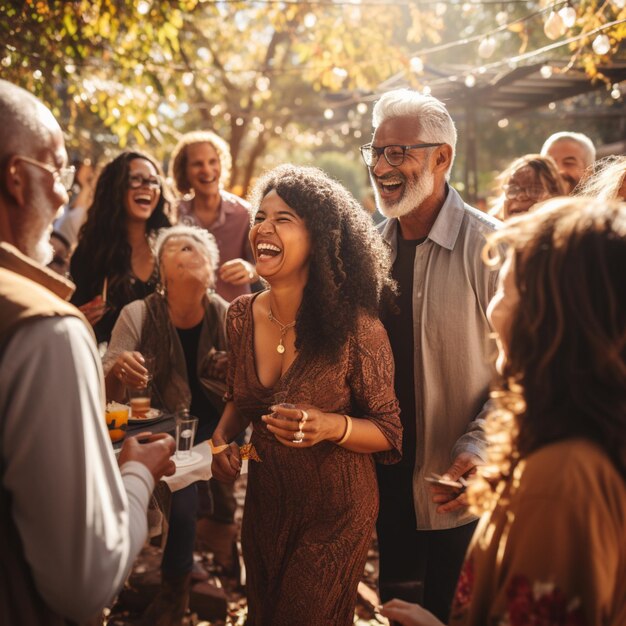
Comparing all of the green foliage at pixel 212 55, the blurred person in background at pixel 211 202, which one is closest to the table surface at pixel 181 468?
the blurred person in background at pixel 211 202

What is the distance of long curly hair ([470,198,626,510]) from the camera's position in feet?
4.58

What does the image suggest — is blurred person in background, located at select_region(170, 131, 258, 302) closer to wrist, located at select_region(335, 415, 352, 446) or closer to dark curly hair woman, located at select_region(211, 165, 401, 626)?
dark curly hair woman, located at select_region(211, 165, 401, 626)

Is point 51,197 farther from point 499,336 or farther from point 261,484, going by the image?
point 261,484

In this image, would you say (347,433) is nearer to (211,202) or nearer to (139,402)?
(139,402)

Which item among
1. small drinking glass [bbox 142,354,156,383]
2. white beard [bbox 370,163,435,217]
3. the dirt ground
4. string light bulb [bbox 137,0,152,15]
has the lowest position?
the dirt ground

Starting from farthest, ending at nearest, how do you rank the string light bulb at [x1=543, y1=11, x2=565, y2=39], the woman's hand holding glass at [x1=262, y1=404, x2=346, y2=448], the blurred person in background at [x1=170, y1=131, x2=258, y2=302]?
the blurred person in background at [x1=170, y1=131, x2=258, y2=302], the string light bulb at [x1=543, y1=11, x2=565, y2=39], the woman's hand holding glass at [x1=262, y1=404, x2=346, y2=448]

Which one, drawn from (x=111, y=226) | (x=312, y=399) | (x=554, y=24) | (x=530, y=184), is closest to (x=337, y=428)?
(x=312, y=399)

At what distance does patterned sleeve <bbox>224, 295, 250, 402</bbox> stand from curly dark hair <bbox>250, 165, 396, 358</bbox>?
34 centimetres

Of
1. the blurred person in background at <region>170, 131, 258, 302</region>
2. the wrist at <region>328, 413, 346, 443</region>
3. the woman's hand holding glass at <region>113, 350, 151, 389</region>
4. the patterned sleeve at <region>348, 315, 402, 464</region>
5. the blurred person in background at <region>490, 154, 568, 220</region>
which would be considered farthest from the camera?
the blurred person in background at <region>170, 131, 258, 302</region>

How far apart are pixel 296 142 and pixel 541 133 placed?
984 centimetres

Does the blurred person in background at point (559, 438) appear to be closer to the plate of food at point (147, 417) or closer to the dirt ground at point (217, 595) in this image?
the plate of food at point (147, 417)

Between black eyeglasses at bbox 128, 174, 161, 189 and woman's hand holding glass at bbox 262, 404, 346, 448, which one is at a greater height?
black eyeglasses at bbox 128, 174, 161, 189

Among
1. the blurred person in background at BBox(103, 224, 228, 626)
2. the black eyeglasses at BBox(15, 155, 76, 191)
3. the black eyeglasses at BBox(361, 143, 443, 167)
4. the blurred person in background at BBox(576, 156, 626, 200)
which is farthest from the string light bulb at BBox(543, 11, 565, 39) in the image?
the black eyeglasses at BBox(15, 155, 76, 191)

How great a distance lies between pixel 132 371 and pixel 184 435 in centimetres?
48
